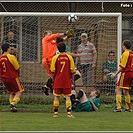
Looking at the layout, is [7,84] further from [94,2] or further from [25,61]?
[94,2]

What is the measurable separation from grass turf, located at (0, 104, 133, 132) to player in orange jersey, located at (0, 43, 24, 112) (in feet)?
1.39

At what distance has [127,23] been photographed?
20.1m

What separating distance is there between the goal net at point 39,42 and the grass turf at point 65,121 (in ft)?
5.14

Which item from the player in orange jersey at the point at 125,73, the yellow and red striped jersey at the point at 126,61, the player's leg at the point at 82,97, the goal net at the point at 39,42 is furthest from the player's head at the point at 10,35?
the yellow and red striped jersey at the point at 126,61

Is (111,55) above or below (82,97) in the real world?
above

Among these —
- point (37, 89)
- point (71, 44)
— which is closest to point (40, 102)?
point (37, 89)

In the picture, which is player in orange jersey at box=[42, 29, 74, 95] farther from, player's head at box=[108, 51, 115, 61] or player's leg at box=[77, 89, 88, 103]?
player's head at box=[108, 51, 115, 61]

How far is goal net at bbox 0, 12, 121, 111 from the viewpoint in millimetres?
15852

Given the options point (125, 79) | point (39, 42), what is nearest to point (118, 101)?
point (125, 79)

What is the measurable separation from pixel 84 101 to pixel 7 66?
2101 mm

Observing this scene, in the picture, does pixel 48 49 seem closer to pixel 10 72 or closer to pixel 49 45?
pixel 49 45

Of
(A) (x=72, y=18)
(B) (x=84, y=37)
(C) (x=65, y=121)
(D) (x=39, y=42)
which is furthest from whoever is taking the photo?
(D) (x=39, y=42)

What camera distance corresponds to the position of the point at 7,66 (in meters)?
13.9

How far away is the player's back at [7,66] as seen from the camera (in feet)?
45.4
